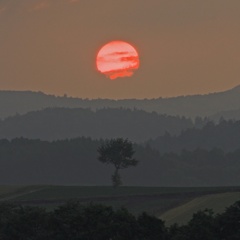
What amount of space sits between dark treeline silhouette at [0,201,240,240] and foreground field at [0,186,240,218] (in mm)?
27373

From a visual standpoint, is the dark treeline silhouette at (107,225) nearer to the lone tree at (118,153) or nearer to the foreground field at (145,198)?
the foreground field at (145,198)

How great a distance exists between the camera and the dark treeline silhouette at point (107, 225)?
264 ft

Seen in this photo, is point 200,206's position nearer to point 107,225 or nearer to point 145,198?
point 145,198

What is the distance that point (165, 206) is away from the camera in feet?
427

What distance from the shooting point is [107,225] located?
84.6 m

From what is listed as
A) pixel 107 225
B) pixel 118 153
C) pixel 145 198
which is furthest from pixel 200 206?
pixel 118 153

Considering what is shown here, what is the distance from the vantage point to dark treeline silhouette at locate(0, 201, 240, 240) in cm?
8044

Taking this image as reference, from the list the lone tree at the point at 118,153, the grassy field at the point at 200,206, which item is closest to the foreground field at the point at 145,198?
the grassy field at the point at 200,206

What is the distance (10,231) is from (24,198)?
65214mm

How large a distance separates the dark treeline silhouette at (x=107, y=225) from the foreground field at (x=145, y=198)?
27373 mm

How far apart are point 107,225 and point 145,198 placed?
55032 mm

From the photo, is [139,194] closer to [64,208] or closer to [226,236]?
[64,208]

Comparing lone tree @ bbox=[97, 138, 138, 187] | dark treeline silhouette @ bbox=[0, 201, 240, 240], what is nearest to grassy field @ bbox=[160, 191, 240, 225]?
dark treeline silhouette @ bbox=[0, 201, 240, 240]

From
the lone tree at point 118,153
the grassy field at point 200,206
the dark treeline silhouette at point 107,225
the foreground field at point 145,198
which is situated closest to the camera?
the dark treeline silhouette at point 107,225
